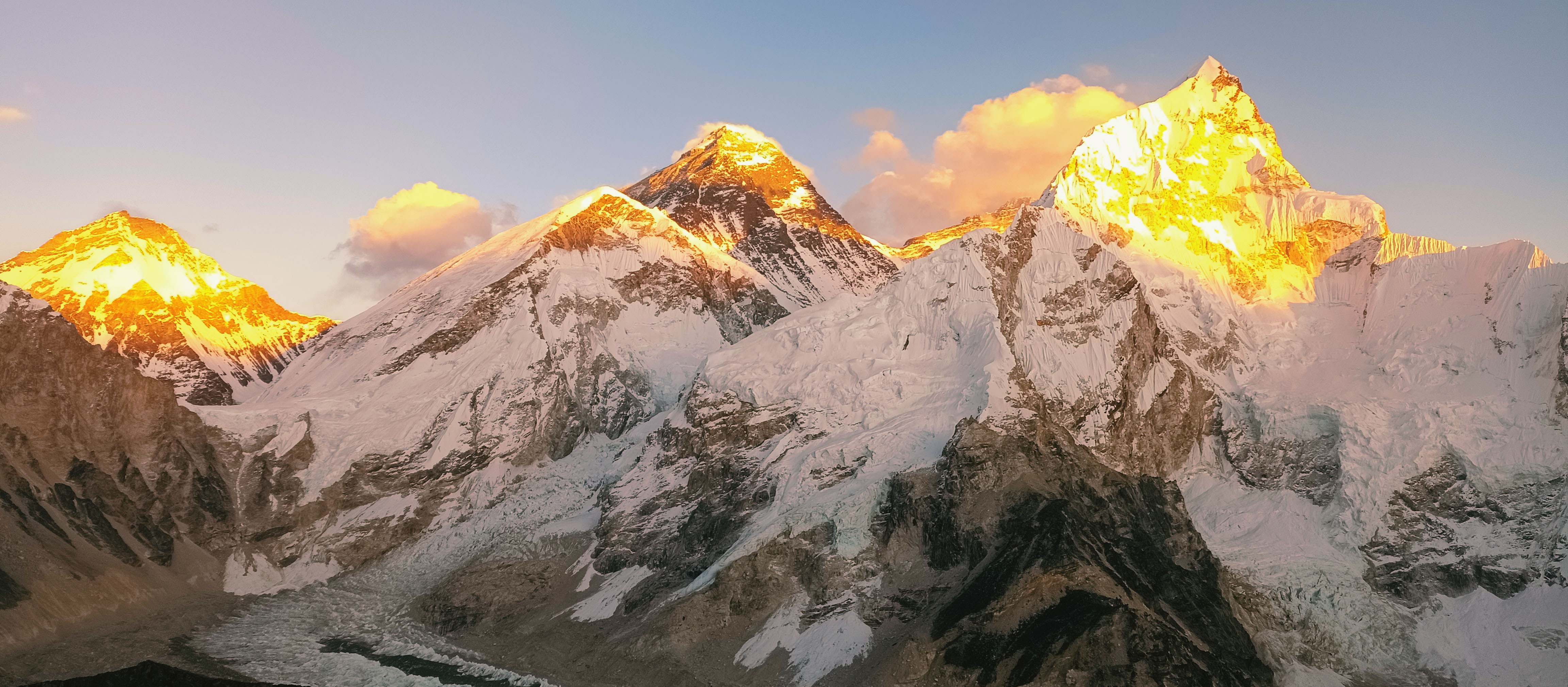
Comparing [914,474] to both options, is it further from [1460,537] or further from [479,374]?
[479,374]

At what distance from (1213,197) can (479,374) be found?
9555 centimetres

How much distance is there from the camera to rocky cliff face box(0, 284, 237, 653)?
112062mm

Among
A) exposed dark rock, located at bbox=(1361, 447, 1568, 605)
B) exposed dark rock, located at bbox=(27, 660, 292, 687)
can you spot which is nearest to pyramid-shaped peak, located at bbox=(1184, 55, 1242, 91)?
exposed dark rock, located at bbox=(1361, 447, 1568, 605)

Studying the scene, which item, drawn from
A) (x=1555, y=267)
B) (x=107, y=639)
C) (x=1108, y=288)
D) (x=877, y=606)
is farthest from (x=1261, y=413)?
(x=107, y=639)

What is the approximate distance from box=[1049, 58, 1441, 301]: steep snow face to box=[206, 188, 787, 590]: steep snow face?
194 ft

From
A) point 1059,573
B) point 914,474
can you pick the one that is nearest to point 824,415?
point 914,474

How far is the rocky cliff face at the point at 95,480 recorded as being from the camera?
112062 millimetres

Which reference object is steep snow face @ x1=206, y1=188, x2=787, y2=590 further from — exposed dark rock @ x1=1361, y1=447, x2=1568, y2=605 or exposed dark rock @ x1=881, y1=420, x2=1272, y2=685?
exposed dark rock @ x1=1361, y1=447, x2=1568, y2=605

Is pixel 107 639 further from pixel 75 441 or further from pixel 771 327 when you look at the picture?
pixel 771 327

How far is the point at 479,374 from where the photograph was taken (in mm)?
158625

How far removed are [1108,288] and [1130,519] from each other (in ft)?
113

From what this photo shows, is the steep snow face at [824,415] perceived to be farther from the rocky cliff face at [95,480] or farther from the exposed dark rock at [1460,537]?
the rocky cliff face at [95,480]

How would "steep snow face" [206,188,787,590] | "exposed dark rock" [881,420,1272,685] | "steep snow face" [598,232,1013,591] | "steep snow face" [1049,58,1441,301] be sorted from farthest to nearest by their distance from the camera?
"steep snow face" [1049,58,1441,301] → "steep snow face" [206,188,787,590] → "steep snow face" [598,232,1013,591] → "exposed dark rock" [881,420,1272,685]

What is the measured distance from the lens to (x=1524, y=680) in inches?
3792
